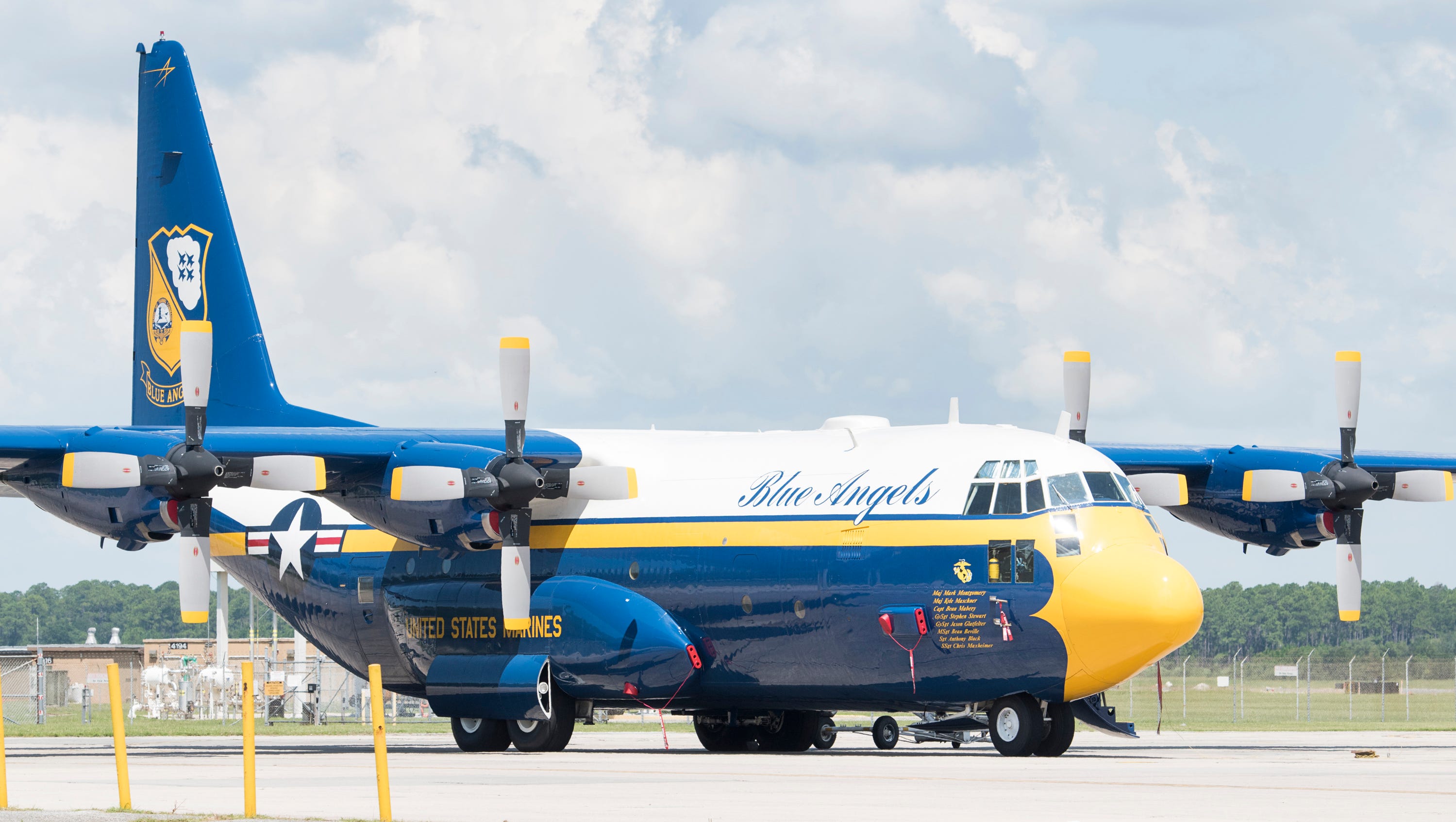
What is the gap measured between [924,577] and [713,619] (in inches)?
118

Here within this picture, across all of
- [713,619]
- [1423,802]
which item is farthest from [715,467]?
[1423,802]

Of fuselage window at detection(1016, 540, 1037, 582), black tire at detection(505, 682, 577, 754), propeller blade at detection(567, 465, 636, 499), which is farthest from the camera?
black tire at detection(505, 682, 577, 754)

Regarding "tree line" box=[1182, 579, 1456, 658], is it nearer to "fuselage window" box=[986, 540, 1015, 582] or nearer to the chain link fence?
the chain link fence

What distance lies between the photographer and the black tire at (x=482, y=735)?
2541 centimetres

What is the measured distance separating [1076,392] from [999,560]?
536cm

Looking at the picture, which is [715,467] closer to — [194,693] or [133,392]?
[133,392]

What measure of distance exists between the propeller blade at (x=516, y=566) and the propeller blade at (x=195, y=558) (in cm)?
359

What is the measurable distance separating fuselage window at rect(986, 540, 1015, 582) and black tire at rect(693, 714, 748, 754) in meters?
5.38

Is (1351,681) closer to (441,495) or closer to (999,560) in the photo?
(999,560)

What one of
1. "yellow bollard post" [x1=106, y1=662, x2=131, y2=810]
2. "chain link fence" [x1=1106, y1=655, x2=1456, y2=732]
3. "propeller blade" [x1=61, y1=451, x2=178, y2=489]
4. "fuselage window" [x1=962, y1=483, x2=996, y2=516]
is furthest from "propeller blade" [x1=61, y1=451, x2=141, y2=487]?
"chain link fence" [x1=1106, y1=655, x2=1456, y2=732]

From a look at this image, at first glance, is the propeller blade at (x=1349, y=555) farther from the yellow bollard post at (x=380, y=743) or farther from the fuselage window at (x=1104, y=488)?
the yellow bollard post at (x=380, y=743)

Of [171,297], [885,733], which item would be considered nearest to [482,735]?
[885,733]

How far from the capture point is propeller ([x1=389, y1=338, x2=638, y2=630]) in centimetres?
2323

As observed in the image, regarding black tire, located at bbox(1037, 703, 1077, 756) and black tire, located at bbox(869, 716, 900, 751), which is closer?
black tire, located at bbox(1037, 703, 1077, 756)
